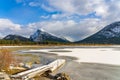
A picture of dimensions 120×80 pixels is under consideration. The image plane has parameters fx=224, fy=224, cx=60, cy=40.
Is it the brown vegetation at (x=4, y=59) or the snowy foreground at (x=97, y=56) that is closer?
the brown vegetation at (x=4, y=59)

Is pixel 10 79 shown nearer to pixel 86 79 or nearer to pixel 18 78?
pixel 18 78

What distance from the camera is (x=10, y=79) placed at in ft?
66.5

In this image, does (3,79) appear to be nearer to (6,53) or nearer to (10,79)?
(10,79)

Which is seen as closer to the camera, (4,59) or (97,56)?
(4,59)

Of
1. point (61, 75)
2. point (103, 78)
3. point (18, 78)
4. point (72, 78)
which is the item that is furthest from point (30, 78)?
point (103, 78)

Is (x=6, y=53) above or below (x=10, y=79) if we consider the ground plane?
above

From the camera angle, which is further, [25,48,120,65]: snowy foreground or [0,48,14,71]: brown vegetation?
[25,48,120,65]: snowy foreground

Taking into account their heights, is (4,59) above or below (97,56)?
above

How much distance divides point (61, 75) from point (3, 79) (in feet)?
23.0

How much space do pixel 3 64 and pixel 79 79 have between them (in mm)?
8784

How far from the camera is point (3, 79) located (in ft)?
63.3

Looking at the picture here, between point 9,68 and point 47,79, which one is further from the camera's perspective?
point 9,68

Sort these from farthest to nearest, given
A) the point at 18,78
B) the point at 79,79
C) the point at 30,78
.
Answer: the point at 79,79 < the point at 30,78 < the point at 18,78

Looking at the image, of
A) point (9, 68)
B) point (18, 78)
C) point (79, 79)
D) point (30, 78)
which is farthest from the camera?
point (9, 68)
